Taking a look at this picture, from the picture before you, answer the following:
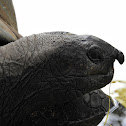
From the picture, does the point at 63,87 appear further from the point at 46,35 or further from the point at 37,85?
the point at 46,35

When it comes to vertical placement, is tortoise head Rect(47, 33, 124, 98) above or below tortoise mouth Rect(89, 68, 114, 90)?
above

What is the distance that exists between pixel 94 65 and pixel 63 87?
16cm

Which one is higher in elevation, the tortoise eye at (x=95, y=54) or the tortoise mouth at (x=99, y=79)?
the tortoise eye at (x=95, y=54)

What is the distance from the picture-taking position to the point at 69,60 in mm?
718

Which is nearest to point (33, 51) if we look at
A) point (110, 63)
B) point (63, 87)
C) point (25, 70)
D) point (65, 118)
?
point (25, 70)

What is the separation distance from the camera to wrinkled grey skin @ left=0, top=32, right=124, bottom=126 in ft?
2.35

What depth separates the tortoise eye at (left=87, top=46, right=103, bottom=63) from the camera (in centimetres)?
73

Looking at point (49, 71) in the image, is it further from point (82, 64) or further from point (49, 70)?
point (82, 64)

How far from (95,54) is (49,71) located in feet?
0.70

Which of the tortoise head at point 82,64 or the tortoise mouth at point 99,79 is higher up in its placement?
the tortoise head at point 82,64

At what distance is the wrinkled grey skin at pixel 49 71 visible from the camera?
717 mm

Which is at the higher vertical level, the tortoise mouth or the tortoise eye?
the tortoise eye

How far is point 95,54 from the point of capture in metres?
0.74

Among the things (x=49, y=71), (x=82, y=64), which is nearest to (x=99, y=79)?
(x=82, y=64)
